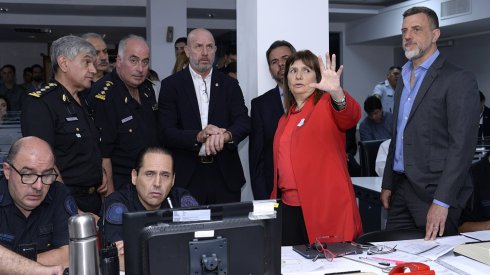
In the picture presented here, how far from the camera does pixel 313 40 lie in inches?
148

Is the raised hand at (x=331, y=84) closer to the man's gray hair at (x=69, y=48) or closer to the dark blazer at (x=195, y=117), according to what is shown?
the dark blazer at (x=195, y=117)

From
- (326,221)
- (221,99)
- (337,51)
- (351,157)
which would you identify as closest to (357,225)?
(326,221)

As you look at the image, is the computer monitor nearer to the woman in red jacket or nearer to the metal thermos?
the metal thermos

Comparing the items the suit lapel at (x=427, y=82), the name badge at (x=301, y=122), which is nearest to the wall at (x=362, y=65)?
the suit lapel at (x=427, y=82)

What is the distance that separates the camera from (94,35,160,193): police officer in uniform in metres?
3.49

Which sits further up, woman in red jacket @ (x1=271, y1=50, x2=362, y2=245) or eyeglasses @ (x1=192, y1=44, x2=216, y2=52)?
eyeglasses @ (x1=192, y1=44, x2=216, y2=52)

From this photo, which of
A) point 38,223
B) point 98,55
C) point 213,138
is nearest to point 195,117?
point 213,138

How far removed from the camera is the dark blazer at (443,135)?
9.30 feet

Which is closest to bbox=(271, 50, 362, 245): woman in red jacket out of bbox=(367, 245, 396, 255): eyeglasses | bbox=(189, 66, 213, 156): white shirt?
bbox=(367, 245, 396, 255): eyeglasses

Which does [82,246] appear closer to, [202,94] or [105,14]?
[202,94]

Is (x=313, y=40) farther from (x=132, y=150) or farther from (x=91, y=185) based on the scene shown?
(x=91, y=185)

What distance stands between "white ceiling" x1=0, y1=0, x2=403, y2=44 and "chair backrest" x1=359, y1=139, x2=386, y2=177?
19.2 ft

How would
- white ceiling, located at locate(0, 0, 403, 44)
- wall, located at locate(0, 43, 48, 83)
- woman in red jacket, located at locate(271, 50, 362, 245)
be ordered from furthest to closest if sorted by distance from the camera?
wall, located at locate(0, 43, 48, 83)
white ceiling, located at locate(0, 0, 403, 44)
woman in red jacket, located at locate(271, 50, 362, 245)

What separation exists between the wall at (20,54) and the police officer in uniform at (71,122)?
1394cm
